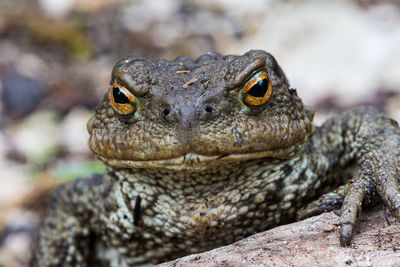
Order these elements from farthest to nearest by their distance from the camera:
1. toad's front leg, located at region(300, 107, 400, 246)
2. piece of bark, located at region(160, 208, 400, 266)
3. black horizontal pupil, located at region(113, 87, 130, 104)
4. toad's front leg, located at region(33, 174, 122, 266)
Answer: toad's front leg, located at region(33, 174, 122, 266)
black horizontal pupil, located at region(113, 87, 130, 104)
toad's front leg, located at region(300, 107, 400, 246)
piece of bark, located at region(160, 208, 400, 266)

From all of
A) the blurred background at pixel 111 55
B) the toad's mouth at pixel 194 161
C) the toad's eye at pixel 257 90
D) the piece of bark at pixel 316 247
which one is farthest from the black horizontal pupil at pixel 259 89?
the blurred background at pixel 111 55

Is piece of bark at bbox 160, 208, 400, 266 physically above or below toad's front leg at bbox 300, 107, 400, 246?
below

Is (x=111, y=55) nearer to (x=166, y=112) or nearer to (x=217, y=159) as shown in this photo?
(x=166, y=112)

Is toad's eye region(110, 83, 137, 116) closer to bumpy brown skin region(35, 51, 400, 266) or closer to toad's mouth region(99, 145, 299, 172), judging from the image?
bumpy brown skin region(35, 51, 400, 266)

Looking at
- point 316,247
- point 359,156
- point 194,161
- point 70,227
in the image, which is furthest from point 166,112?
point 70,227

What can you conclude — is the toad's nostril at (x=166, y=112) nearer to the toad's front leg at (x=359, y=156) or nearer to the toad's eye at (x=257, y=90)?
the toad's eye at (x=257, y=90)

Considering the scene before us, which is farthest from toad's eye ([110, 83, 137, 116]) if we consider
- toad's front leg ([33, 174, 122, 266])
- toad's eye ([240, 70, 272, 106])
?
toad's front leg ([33, 174, 122, 266])
